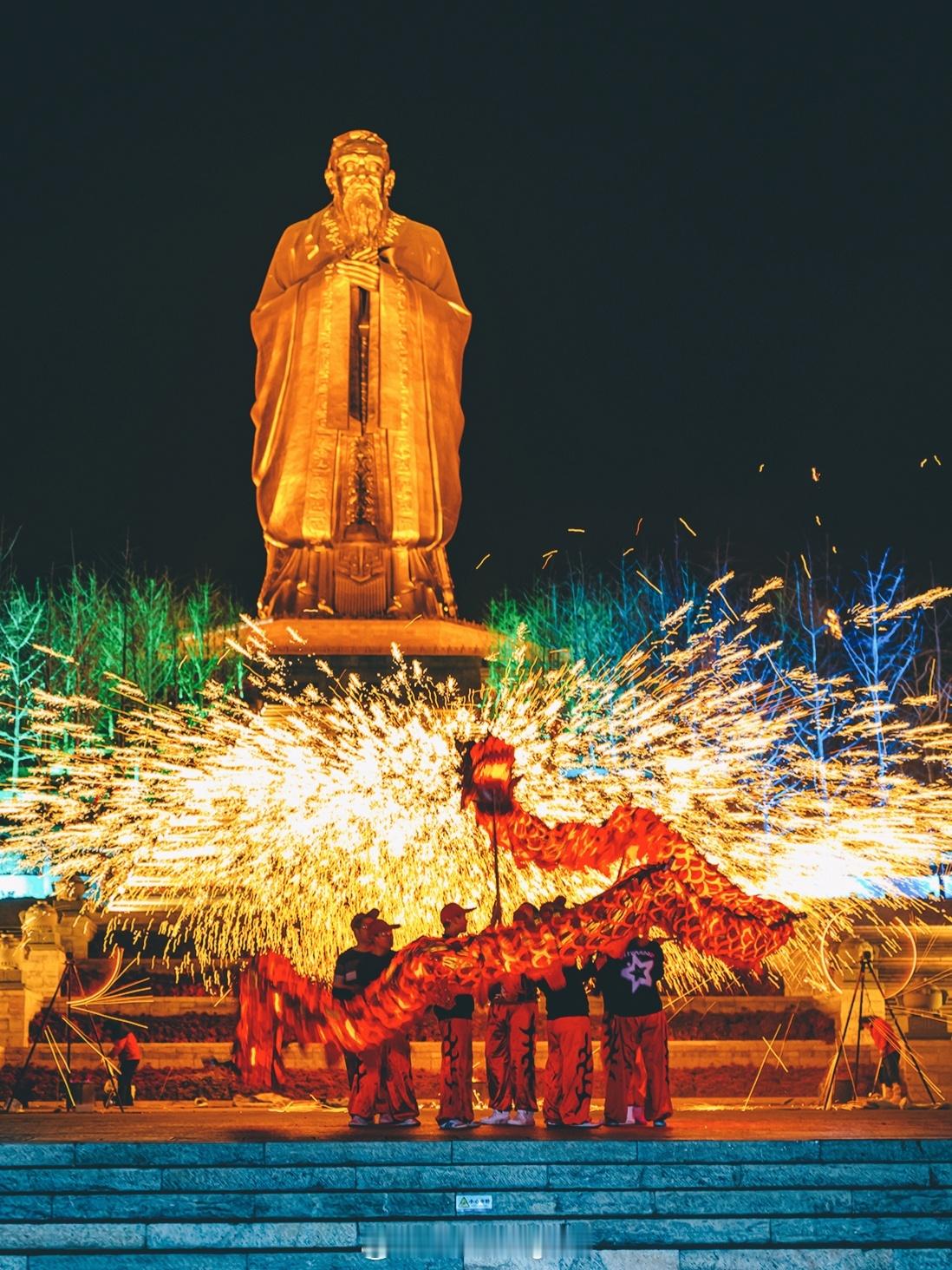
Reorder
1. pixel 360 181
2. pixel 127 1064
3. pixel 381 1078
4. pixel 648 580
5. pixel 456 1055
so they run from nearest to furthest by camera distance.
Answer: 1. pixel 381 1078
2. pixel 456 1055
3. pixel 127 1064
4. pixel 360 181
5. pixel 648 580

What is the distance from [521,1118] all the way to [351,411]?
1536 centimetres

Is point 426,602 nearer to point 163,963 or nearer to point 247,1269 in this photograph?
point 163,963

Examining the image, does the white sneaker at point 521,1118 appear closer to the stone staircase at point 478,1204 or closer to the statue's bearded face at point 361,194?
the stone staircase at point 478,1204

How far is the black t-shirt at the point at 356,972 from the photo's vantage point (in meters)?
10.9

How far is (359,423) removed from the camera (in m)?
25.0

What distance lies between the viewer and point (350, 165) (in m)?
24.9

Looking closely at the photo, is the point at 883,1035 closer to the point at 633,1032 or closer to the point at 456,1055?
the point at 633,1032

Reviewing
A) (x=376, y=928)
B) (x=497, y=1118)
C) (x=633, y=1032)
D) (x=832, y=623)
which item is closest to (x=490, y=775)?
(x=376, y=928)

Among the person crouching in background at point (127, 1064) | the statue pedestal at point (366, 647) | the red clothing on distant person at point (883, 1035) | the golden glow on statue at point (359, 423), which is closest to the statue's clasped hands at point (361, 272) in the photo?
the golden glow on statue at point (359, 423)

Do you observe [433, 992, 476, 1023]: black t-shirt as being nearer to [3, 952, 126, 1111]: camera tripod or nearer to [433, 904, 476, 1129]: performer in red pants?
[433, 904, 476, 1129]: performer in red pants

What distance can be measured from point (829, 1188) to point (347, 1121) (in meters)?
3.17

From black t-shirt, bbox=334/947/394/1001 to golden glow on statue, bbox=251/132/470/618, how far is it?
43.9 ft

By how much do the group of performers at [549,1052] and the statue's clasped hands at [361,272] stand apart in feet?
49.6

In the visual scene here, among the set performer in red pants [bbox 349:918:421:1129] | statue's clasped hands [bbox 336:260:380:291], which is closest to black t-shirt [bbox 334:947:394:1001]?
performer in red pants [bbox 349:918:421:1129]
